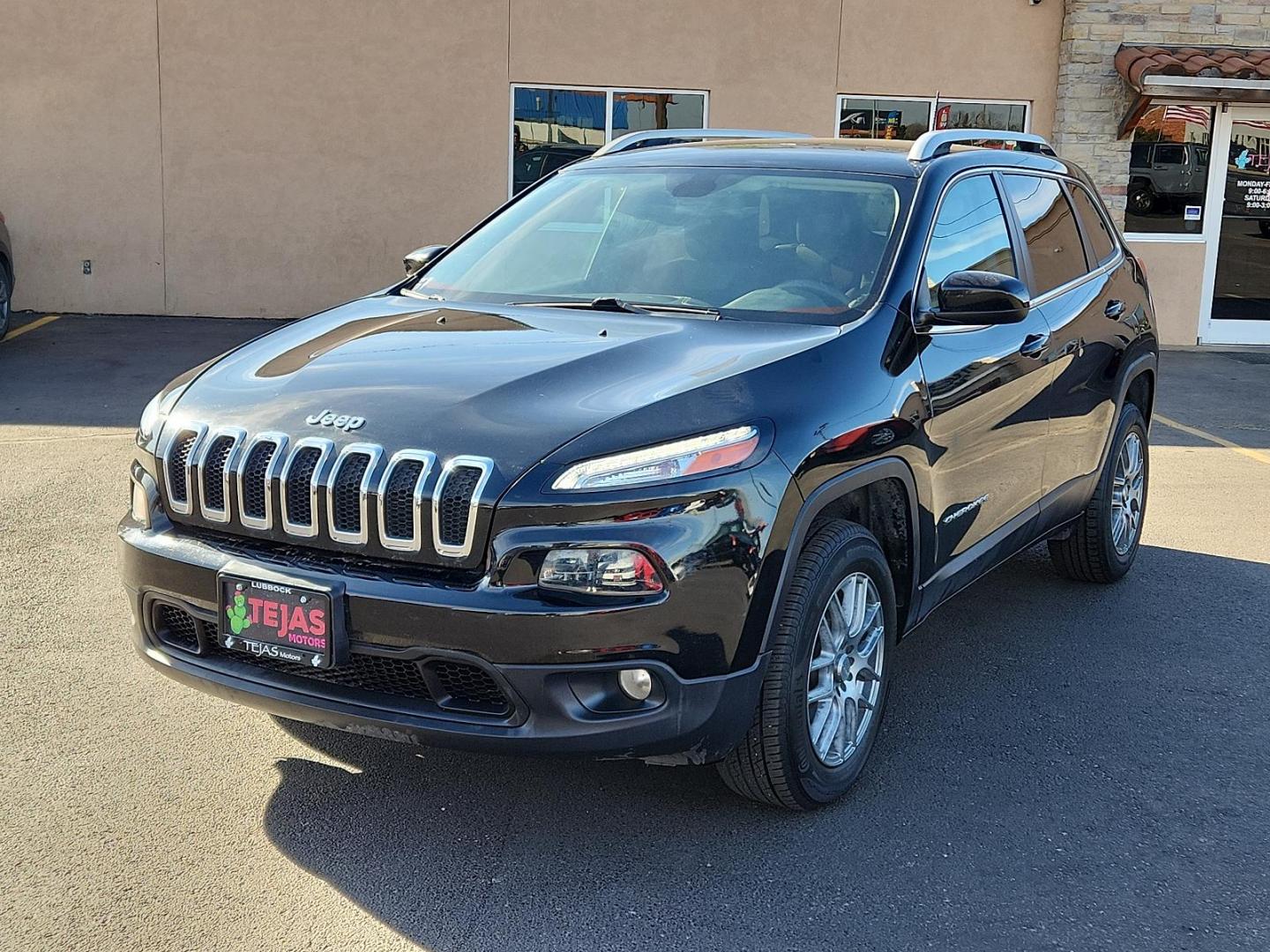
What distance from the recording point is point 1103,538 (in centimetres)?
564

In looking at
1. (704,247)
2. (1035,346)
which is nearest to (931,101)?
(1035,346)

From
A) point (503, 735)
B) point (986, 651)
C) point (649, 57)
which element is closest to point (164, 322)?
point (649, 57)

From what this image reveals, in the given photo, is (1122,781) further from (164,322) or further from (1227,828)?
(164,322)

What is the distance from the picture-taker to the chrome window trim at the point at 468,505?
3.03 m

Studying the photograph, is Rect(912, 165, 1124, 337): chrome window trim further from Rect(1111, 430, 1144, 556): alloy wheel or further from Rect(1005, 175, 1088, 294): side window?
Rect(1111, 430, 1144, 556): alloy wheel

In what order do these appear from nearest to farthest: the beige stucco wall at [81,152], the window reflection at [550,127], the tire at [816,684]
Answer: the tire at [816,684], the beige stucco wall at [81,152], the window reflection at [550,127]

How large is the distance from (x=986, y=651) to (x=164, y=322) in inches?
406

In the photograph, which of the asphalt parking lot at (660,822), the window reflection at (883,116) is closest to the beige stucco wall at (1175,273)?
the window reflection at (883,116)

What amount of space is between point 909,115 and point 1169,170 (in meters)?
2.77

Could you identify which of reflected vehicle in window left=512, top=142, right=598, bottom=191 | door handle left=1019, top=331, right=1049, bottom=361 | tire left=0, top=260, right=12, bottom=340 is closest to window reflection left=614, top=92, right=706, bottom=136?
reflected vehicle in window left=512, top=142, right=598, bottom=191

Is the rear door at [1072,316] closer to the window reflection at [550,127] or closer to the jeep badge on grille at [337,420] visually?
the jeep badge on grille at [337,420]

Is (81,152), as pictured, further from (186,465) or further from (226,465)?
(226,465)

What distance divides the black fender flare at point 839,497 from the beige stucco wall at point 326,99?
1025 cm

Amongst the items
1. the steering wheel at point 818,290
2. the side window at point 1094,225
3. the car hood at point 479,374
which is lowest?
the car hood at point 479,374
